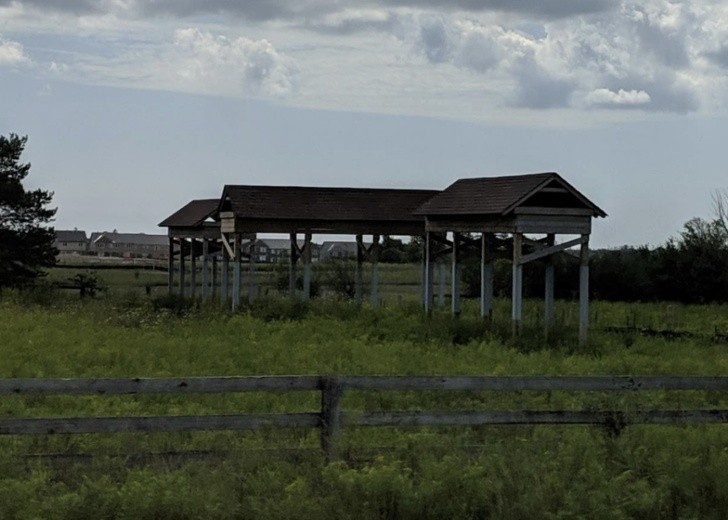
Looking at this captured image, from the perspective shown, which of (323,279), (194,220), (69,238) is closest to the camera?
(194,220)

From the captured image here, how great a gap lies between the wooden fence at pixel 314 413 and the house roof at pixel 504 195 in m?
16.7

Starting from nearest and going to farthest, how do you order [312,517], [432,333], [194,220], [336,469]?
[312,517]
[336,469]
[432,333]
[194,220]

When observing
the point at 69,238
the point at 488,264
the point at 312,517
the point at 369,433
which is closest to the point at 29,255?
the point at 488,264

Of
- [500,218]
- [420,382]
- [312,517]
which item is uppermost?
[500,218]

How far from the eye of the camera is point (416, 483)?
32.2ft

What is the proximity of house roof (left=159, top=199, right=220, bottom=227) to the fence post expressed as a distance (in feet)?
102

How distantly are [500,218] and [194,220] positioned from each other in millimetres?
17105

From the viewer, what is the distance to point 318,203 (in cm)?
3659

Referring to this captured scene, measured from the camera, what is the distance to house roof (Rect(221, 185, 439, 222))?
35406mm

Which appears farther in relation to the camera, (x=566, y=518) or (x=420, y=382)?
(x=420, y=382)

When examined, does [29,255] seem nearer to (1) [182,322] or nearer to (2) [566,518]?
(1) [182,322]

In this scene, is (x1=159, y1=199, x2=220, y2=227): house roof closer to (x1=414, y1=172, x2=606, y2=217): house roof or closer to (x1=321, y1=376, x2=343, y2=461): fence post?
(x1=414, y1=172, x2=606, y2=217): house roof

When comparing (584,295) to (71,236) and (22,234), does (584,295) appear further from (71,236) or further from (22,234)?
(71,236)

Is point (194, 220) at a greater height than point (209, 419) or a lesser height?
greater
